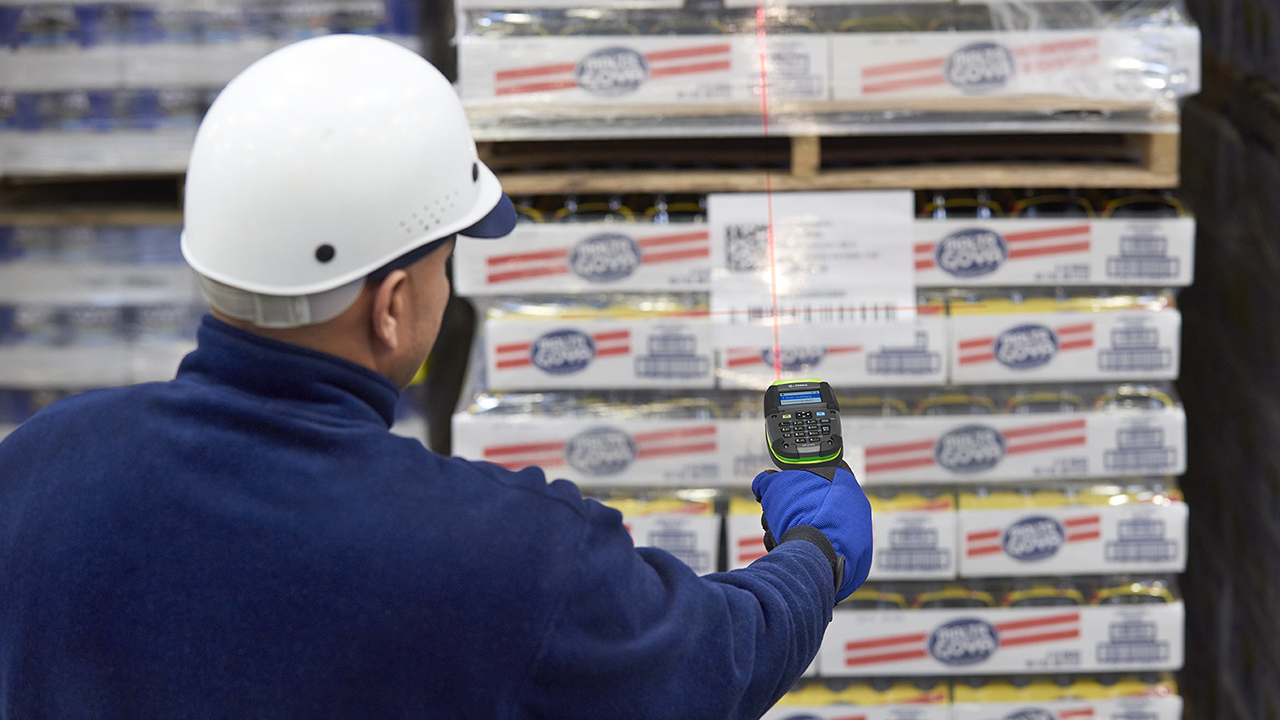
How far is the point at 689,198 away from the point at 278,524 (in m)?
1.84

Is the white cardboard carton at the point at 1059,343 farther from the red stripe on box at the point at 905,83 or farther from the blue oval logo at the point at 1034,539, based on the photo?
the red stripe on box at the point at 905,83

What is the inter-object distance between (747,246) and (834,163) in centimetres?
50

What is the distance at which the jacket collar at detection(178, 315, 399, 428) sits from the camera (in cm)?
132

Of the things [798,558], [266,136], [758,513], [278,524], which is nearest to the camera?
[278,524]

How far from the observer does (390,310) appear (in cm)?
143

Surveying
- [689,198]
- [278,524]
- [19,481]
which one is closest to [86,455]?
[19,481]

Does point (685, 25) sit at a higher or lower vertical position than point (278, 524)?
higher

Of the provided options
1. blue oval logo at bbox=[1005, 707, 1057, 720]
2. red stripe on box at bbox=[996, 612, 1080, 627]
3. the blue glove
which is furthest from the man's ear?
blue oval logo at bbox=[1005, 707, 1057, 720]

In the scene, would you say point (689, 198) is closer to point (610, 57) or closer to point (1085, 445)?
point (610, 57)

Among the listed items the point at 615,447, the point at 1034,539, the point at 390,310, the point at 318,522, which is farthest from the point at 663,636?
the point at 1034,539

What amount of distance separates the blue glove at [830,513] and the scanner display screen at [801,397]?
136 mm

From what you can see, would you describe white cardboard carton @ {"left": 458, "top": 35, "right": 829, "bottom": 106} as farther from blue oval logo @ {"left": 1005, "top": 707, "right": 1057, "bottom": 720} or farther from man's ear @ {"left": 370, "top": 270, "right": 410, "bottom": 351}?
blue oval logo @ {"left": 1005, "top": 707, "right": 1057, "bottom": 720}

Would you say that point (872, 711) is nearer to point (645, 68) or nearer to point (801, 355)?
point (801, 355)

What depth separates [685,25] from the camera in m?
2.66
